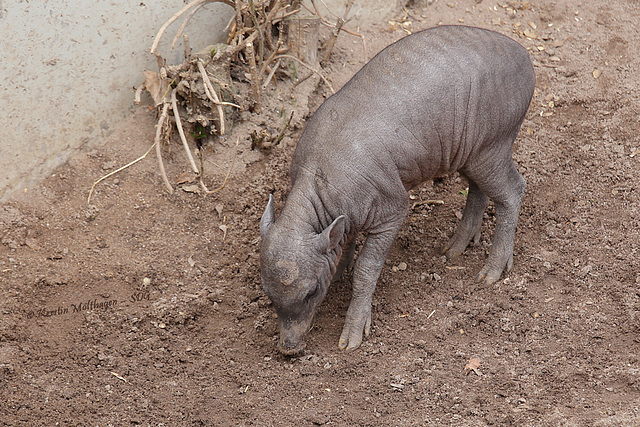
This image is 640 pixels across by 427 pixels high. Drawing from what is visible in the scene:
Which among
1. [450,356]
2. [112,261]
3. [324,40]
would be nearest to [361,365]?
[450,356]

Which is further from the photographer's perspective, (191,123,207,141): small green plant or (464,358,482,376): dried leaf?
(191,123,207,141): small green plant

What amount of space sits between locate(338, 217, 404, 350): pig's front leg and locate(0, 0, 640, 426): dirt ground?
0.42 feet

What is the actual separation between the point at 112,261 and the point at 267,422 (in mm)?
2259

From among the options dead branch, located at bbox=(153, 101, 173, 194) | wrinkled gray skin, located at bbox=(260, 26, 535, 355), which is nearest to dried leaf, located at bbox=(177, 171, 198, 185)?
dead branch, located at bbox=(153, 101, 173, 194)

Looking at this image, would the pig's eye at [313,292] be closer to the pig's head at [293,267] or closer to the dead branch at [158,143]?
the pig's head at [293,267]

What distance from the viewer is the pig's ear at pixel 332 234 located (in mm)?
4773

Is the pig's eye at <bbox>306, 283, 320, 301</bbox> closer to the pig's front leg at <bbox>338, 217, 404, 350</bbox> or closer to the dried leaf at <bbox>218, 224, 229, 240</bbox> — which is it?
the pig's front leg at <bbox>338, 217, 404, 350</bbox>

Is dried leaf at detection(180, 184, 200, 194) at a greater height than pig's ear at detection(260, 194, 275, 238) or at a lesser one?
→ lesser

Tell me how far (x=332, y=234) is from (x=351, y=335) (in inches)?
40.2

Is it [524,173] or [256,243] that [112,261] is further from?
[524,173]

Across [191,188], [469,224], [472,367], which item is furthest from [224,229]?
[472,367]

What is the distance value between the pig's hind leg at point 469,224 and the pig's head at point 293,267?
1643 mm

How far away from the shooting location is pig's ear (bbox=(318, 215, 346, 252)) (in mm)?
4773

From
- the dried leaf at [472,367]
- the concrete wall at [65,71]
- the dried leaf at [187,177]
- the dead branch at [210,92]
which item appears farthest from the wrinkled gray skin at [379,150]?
the concrete wall at [65,71]
